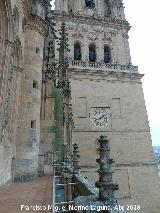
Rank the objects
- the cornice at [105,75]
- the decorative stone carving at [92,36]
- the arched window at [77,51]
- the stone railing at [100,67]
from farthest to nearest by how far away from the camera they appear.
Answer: the decorative stone carving at [92,36] → the arched window at [77,51] → the stone railing at [100,67] → the cornice at [105,75]

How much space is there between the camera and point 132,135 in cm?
2322

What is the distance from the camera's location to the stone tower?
21.6 meters

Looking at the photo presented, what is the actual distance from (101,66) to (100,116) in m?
5.40

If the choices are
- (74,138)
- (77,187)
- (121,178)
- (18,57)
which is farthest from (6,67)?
(121,178)

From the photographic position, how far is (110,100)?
24.2 metres

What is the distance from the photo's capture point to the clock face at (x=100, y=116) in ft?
76.1

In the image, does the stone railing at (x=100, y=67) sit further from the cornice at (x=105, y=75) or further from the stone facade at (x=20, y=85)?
the stone facade at (x=20, y=85)

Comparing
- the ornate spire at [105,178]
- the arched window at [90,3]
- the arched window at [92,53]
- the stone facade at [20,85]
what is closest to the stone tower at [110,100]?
the arched window at [92,53]

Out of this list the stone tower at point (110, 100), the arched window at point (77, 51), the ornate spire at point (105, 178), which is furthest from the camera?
the arched window at point (77, 51)

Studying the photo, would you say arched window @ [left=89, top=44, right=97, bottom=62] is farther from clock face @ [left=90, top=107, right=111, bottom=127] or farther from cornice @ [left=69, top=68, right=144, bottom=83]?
clock face @ [left=90, top=107, right=111, bottom=127]

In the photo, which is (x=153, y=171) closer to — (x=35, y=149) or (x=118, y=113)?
(x=118, y=113)

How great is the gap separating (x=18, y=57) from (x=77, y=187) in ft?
29.0

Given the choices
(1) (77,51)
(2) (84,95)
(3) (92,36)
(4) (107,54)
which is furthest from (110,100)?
(3) (92,36)

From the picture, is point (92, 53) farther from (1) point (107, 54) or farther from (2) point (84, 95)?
(2) point (84, 95)
